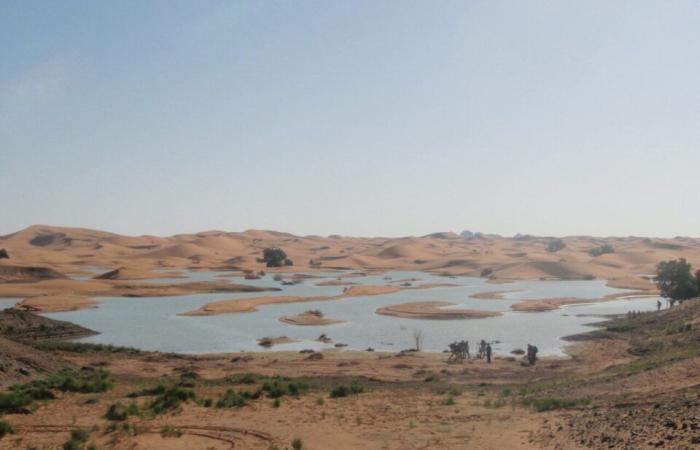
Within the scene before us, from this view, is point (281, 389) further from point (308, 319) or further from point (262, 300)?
point (262, 300)

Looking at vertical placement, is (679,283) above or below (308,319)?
above

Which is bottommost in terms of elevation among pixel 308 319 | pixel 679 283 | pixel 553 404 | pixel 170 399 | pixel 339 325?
pixel 339 325

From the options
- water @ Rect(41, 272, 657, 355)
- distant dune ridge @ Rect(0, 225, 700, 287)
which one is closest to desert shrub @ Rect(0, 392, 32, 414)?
water @ Rect(41, 272, 657, 355)

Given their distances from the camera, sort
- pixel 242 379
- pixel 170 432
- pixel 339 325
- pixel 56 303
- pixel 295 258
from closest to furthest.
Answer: pixel 170 432 → pixel 242 379 → pixel 339 325 → pixel 56 303 → pixel 295 258

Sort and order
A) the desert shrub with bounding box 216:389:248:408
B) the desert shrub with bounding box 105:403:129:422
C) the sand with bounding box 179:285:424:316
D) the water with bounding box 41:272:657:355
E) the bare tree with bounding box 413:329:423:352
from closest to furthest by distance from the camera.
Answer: the desert shrub with bounding box 105:403:129:422
the desert shrub with bounding box 216:389:248:408
the bare tree with bounding box 413:329:423:352
the water with bounding box 41:272:657:355
the sand with bounding box 179:285:424:316

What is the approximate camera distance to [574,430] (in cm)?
1398

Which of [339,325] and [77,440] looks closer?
[77,440]

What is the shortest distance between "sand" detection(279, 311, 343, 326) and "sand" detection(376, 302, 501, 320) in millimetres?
6350

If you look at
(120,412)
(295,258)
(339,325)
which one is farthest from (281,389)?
(295,258)

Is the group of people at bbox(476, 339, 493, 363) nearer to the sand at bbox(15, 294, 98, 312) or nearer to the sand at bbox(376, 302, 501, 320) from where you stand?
the sand at bbox(376, 302, 501, 320)

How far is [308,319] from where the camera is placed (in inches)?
1871

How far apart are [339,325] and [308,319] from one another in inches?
120

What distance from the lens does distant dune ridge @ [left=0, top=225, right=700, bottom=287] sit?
94.6 m

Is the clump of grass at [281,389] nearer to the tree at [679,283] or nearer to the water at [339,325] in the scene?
the water at [339,325]
